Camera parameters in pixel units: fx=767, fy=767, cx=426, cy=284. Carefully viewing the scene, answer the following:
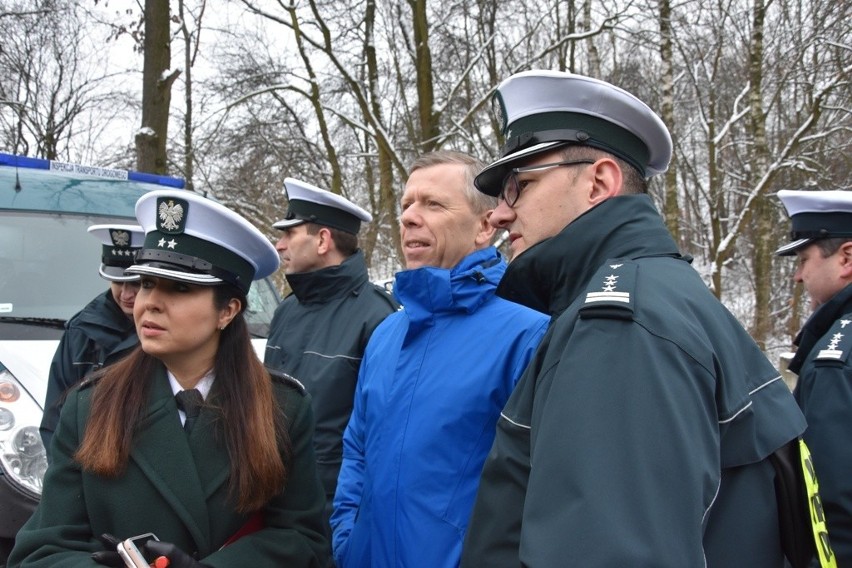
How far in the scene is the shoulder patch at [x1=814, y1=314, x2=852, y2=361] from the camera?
2.57 m

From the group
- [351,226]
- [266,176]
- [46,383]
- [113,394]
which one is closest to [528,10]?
[266,176]

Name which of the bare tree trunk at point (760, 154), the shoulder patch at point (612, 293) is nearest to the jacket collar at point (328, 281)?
the shoulder patch at point (612, 293)

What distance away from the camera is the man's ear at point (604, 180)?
1669 millimetres

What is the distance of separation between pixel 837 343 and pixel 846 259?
0.60 meters

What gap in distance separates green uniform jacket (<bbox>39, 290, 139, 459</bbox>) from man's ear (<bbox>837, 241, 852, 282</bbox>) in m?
3.03

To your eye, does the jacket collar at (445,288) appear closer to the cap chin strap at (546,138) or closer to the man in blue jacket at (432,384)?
the man in blue jacket at (432,384)

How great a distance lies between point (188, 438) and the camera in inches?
89.4

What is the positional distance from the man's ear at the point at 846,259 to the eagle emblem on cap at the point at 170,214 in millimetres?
2525

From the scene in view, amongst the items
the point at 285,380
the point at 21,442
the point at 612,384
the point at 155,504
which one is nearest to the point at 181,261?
the point at 285,380

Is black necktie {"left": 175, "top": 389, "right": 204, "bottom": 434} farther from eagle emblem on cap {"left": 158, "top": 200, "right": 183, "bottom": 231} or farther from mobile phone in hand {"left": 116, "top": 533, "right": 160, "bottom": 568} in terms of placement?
eagle emblem on cap {"left": 158, "top": 200, "right": 183, "bottom": 231}

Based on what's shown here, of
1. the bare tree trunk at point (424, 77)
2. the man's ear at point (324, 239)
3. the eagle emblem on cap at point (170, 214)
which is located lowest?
the eagle emblem on cap at point (170, 214)

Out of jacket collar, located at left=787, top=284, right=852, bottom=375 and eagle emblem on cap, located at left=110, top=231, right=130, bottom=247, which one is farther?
eagle emblem on cap, located at left=110, top=231, right=130, bottom=247

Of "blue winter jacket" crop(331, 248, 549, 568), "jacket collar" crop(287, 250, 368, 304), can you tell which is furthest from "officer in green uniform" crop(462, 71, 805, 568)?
"jacket collar" crop(287, 250, 368, 304)

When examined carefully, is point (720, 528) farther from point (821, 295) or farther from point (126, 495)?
point (821, 295)
